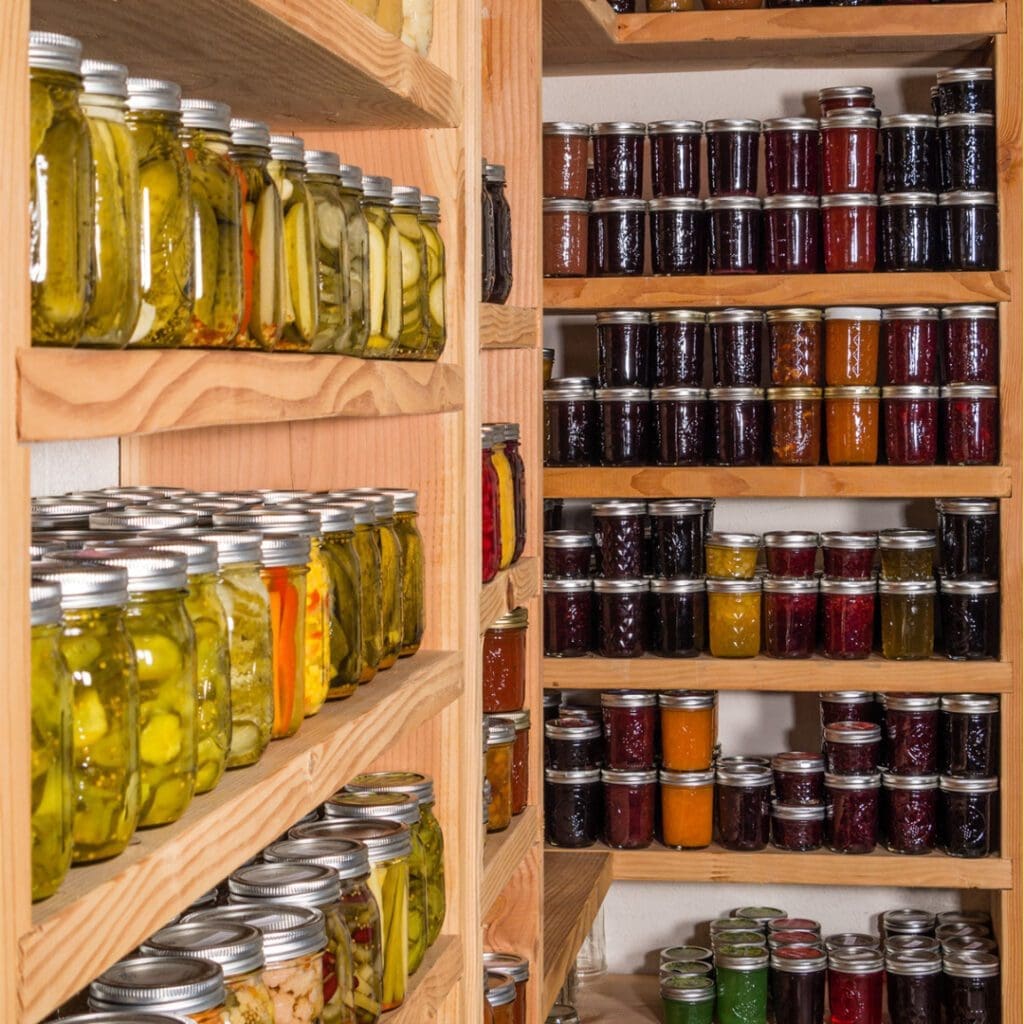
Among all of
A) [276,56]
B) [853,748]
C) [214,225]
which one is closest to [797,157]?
[853,748]

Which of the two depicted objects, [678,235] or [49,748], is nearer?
[49,748]

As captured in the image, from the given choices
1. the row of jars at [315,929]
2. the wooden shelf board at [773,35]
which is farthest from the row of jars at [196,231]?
the wooden shelf board at [773,35]

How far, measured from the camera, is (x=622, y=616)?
2803 mm

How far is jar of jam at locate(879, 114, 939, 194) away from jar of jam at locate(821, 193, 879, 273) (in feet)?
0.17

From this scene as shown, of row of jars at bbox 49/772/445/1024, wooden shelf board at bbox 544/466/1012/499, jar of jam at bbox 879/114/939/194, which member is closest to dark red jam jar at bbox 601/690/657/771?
wooden shelf board at bbox 544/466/1012/499

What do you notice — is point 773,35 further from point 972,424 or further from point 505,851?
point 505,851

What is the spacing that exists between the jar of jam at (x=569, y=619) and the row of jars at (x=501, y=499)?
3.00 feet

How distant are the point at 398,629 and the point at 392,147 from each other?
44cm

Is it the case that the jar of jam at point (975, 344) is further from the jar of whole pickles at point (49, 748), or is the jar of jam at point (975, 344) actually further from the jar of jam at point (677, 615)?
the jar of whole pickles at point (49, 748)

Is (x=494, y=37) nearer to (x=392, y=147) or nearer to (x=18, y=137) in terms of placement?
(x=392, y=147)

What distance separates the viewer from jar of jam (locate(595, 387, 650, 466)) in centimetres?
281

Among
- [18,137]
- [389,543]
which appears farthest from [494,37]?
[18,137]

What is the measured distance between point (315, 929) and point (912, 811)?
189 cm

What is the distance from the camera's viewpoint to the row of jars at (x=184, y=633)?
0.75m
